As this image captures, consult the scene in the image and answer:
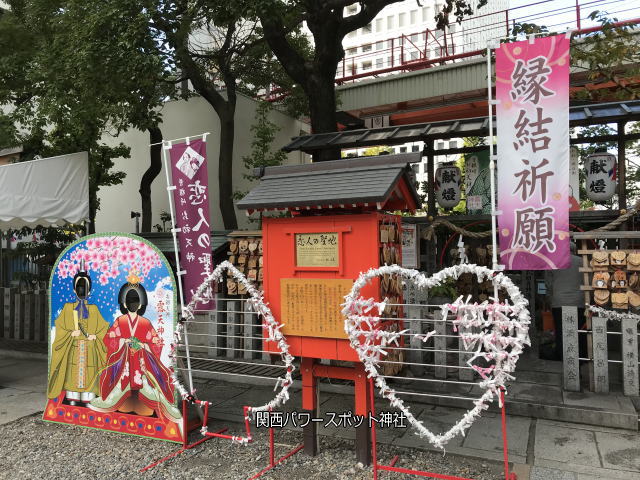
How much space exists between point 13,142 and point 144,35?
3.79 meters

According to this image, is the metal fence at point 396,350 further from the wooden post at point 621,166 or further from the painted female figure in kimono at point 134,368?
the wooden post at point 621,166

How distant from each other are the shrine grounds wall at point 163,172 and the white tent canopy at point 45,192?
830cm

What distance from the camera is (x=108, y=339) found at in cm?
623

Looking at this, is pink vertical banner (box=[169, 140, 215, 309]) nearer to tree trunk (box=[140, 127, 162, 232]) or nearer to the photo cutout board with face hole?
the photo cutout board with face hole

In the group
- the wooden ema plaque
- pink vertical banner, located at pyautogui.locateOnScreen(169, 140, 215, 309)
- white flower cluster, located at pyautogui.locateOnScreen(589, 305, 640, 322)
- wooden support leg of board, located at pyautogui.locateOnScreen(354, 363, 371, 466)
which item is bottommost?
wooden support leg of board, located at pyautogui.locateOnScreen(354, 363, 371, 466)

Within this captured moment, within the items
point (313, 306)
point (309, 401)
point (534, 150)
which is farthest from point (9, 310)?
point (534, 150)

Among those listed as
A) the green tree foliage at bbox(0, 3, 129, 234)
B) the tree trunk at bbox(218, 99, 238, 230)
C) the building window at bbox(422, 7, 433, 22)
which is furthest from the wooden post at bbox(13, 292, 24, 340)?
the building window at bbox(422, 7, 433, 22)

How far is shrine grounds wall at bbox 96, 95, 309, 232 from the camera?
1778 centimetres

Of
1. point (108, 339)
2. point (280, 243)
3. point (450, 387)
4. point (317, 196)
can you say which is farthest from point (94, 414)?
point (450, 387)

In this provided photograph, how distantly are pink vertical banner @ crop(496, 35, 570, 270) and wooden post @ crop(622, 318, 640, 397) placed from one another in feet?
4.03

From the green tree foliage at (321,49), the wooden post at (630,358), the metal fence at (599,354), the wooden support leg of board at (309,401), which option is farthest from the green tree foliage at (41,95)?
the wooden post at (630,358)

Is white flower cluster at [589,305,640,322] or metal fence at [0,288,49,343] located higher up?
white flower cluster at [589,305,640,322]

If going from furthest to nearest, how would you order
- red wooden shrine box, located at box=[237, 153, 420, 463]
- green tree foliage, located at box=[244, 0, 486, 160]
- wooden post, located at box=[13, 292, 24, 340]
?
wooden post, located at box=[13, 292, 24, 340] → green tree foliage, located at box=[244, 0, 486, 160] → red wooden shrine box, located at box=[237, 153, 420, 463]

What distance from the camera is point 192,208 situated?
6.42 meters
